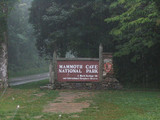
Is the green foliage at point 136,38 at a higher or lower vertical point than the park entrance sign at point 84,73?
higher

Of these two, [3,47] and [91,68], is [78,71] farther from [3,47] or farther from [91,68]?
[3,47]

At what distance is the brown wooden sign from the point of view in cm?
1497

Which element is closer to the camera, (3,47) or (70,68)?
(70,68)

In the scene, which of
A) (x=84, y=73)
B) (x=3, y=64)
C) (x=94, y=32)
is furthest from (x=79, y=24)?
(x=3, y=64)

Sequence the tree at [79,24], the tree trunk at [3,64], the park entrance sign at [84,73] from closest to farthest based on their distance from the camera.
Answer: the park entrance sign at [84,73] → the tree trunk at [3,64] → the tree at [79,24]

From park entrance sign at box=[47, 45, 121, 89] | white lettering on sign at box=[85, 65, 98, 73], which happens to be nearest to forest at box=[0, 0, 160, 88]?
park entrance sign at box=[47, 45, 121, 89]

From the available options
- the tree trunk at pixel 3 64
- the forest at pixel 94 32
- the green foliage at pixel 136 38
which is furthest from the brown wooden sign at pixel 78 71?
the tree trunk at pixel 3 64

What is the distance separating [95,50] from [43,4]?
5.95 meters

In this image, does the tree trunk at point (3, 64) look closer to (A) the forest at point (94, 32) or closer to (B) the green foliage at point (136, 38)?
(A) the forest at point (94, 32)

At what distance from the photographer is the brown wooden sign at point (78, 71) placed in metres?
15.0

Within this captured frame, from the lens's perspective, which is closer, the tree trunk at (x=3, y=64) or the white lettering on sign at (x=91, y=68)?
the white lettering on sign at (x=91, y=68)

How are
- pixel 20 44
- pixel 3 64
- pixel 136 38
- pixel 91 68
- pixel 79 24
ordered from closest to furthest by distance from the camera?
pixel 136 38 → pixel 91 68 → pixel 3 64 → pixel 79 24 → pixel 20 44

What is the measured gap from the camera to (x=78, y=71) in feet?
49.3

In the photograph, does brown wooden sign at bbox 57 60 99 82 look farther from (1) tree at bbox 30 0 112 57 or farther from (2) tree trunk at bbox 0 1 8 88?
(2) tree trunk at bbox 0 1 8 88
